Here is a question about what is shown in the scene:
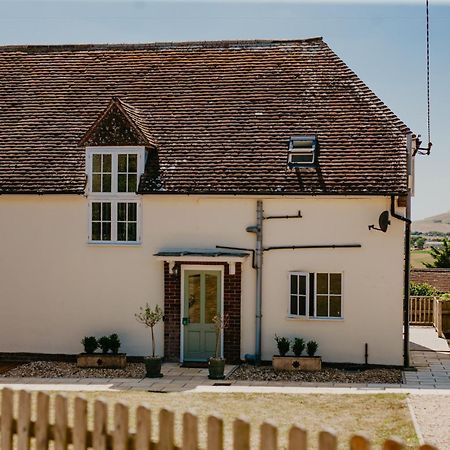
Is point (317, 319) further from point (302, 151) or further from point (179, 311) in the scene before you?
point (302, 151)

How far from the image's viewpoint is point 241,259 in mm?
19266

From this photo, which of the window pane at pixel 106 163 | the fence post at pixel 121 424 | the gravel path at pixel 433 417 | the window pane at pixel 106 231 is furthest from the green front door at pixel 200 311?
the fence post at pixel 121 424

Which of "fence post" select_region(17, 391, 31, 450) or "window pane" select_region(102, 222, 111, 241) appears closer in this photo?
"fence post" select_region(17, 391, 31, 450)

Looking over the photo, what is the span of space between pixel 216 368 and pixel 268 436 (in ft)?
38.9

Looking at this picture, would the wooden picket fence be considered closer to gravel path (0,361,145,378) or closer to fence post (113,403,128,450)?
fence post (113,403,128,450)

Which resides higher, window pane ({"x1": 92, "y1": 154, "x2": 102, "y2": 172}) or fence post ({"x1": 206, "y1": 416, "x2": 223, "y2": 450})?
window pane ({"x1": 92, "y1": 154, "x2": 102, "y2": 172})

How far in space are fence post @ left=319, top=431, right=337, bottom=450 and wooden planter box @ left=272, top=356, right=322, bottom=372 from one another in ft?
42.9

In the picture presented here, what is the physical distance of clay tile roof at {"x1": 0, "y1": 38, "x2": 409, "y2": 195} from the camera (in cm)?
1970

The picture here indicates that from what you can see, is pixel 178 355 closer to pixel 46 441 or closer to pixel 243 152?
pixel 243 152

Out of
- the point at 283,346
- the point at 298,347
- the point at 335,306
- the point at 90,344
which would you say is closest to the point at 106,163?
the point at 90,344

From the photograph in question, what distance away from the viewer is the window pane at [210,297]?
19.7 meters

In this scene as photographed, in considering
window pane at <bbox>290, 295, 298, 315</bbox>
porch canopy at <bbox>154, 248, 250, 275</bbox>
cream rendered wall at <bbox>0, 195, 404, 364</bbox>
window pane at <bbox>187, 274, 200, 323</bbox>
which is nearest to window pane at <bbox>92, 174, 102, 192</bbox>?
cream rendered wall at <bbox>0, 195, 404, 364</bbox>

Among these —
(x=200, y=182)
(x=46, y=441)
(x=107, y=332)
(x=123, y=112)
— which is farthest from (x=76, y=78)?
(x=46, y=441)

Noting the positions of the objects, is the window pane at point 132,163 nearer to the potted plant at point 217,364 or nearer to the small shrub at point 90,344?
the small shrub at point 90,344
